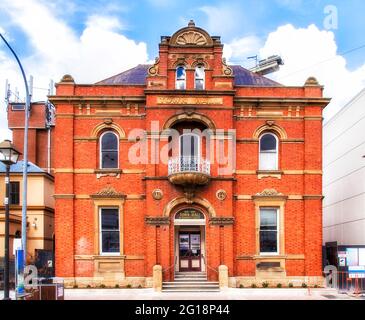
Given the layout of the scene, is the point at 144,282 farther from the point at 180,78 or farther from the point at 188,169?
the point at 180,78

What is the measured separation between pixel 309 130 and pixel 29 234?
19.4 meters

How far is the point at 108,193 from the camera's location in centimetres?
2644

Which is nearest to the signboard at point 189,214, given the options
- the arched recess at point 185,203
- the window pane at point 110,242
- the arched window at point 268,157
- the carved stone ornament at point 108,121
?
the arched recess at point 185,203

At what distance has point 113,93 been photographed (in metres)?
26.9

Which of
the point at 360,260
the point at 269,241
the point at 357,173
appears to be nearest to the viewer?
the point at 360,260

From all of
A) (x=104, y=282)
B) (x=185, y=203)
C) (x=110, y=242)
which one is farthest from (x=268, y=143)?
(x=104, y=282)

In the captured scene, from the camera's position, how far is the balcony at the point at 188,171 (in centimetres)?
2506

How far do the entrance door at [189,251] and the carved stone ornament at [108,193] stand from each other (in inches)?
155

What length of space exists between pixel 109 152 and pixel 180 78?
17.7ft

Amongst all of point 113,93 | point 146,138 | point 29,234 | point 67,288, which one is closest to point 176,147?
point 146,138

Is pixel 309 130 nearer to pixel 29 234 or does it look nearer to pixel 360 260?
pixel 360 260

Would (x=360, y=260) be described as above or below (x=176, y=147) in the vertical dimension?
below
